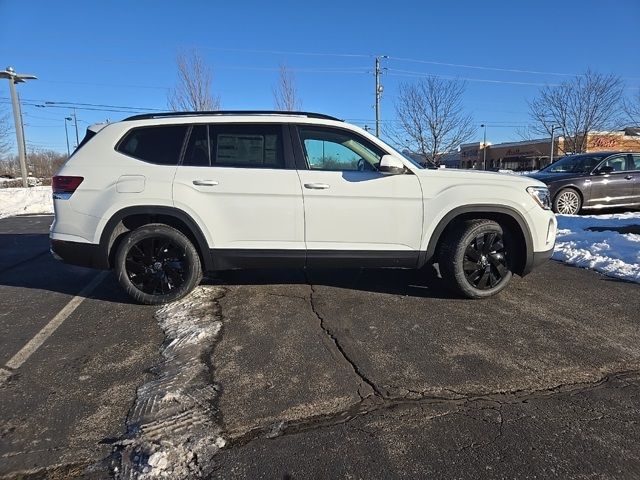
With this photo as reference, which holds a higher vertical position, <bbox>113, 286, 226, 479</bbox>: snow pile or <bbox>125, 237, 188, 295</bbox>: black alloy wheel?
<bbox>125, 237, 188, 295</bbox>: black alloy wheel

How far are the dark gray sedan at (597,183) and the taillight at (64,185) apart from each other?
1012cm

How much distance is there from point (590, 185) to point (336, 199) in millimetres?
9199

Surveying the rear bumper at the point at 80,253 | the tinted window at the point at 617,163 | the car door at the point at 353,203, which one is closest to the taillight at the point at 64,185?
the rear bumper at the point at 80,253

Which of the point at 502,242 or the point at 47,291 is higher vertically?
the point at 502,242

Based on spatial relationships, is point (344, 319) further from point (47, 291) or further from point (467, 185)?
point (47, 291)

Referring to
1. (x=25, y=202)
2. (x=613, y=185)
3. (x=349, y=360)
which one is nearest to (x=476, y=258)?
(x=349, y=360)

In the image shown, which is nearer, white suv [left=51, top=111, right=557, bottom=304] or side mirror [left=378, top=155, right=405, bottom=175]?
side mirror [left=378, top=155, right=405, bottom=175]

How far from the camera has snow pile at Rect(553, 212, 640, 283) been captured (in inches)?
222

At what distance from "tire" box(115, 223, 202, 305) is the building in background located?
47.1 meters

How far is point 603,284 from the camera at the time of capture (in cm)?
510

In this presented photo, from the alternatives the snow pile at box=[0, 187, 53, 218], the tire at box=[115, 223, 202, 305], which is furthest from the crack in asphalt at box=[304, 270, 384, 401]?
the snow pile at box=[0, 187, 53, 218]

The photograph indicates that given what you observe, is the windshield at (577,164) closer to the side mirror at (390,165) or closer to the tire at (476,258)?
the tire at (476,258)

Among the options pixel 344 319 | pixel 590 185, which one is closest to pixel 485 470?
pixel 344 319

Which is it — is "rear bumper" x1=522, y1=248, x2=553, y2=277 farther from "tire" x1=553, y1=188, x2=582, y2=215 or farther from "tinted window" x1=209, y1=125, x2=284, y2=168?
"tire" x1=553, y1=188, x2=582, y2=215
